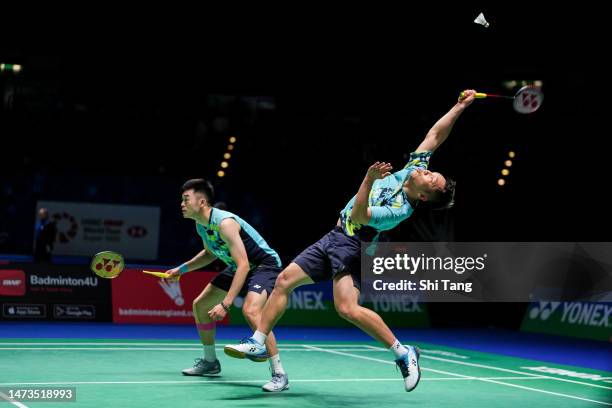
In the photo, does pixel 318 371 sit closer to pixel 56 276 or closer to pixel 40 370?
pixel 40 370

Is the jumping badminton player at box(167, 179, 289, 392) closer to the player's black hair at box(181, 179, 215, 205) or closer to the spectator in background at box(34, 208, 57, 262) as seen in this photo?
the player's black hair at box(181, 179, 215, 205)

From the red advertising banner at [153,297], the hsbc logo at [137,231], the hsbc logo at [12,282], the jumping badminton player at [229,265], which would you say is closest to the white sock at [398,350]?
the jumping badminton player at [229,265]

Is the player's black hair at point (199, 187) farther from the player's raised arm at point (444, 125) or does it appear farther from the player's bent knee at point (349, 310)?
the player's raised arm at point (444, 125)

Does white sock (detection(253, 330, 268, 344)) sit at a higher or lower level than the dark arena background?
lower

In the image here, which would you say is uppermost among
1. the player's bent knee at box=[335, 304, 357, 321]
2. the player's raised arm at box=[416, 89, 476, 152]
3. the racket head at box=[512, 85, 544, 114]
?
the racket head at box=[512, 85, 544, 114]

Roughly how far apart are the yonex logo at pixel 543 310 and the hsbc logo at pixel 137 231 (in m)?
11.0

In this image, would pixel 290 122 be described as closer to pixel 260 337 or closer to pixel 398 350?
pixel 260 337

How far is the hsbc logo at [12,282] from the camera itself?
1359 cm

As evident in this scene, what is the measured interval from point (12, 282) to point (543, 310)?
8.19m

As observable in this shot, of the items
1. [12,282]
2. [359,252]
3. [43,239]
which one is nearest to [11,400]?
[359,252]

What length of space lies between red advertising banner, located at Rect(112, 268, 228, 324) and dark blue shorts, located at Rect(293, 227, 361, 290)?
7.34 m

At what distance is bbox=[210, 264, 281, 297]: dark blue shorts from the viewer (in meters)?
7.99

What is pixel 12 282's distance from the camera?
13.6m

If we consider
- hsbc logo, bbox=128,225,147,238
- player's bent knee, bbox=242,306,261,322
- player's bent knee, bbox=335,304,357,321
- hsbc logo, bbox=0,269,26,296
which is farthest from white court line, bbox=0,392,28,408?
hsbc logo, bbox=128,225,147,238
